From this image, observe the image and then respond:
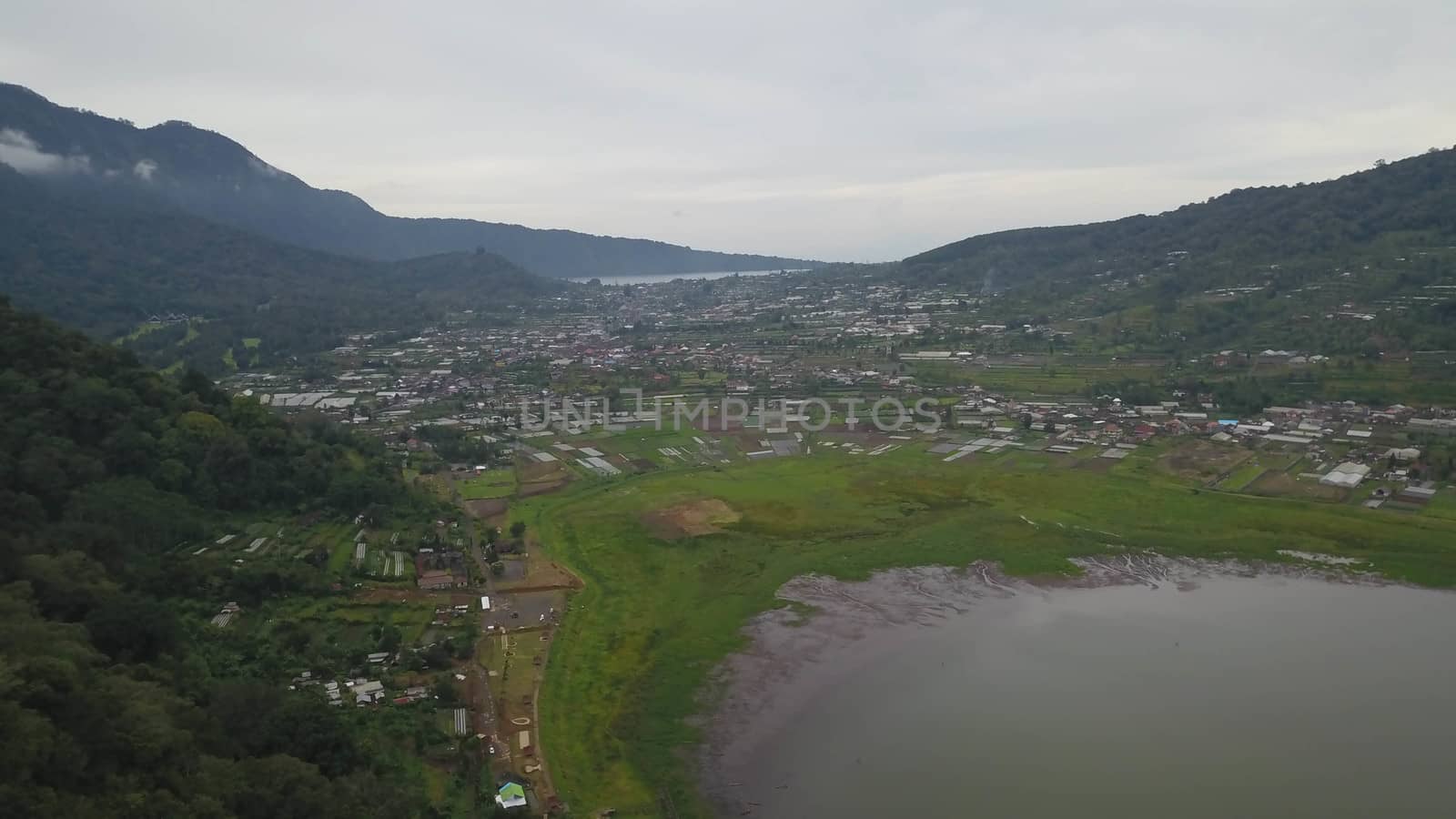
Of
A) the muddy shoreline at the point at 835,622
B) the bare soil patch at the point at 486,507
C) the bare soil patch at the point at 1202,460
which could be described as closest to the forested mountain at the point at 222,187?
the bare soil patch at the point at 486,507

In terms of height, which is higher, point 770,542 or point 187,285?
point 187,285

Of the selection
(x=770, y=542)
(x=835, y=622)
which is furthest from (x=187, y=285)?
(x=835, y=622)

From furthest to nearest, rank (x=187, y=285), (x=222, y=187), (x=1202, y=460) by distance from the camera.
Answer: (x=222, y=187) → (x=187, y=285) → (x=1202, y=460)

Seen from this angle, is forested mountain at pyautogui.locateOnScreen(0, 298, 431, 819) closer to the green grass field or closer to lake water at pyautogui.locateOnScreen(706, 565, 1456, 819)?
the green grass field

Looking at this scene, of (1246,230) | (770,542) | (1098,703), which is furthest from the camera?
(1246,230)

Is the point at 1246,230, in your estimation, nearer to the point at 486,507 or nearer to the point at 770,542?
the point at 770,542

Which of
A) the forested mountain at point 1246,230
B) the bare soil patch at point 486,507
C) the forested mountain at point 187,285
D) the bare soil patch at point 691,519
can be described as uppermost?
the forested mountain at point 1246,230

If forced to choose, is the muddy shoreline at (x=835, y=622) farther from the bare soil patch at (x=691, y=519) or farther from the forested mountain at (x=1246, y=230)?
the forested mountain at (x=1246, y=230)

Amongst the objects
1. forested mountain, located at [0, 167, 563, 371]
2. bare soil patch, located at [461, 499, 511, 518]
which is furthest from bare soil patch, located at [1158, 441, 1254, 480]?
forested mountain, located at [0, 167, 563, 371]

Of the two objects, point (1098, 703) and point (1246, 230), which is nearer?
point (1098, 703)
